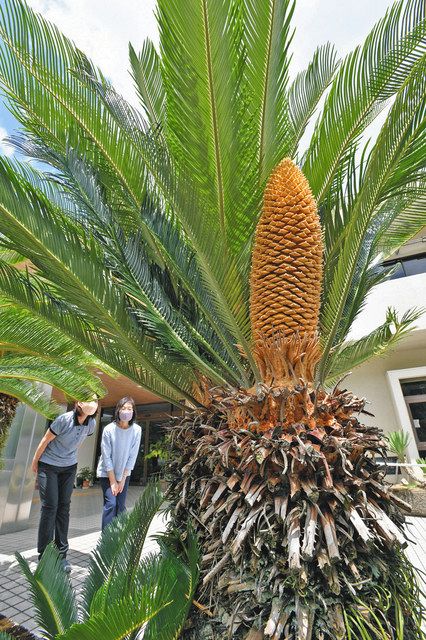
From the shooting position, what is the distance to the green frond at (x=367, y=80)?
6.37 feet

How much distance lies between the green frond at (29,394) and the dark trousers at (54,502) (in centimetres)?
98

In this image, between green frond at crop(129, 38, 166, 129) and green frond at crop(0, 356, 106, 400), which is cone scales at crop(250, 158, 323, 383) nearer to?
green frond at crop(129, 38, 166, 129)

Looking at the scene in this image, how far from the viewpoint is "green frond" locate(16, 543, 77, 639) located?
173cm

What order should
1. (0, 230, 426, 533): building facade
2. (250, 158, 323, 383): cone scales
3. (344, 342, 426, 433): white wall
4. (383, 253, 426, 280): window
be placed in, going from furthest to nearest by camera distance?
(383, 253, 426, 280): window, (344, 342, 426, 433): white wall, (0, 230, 426, 533): building facade, (250, 158, 323, 383): cone scales

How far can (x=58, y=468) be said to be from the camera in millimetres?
3752

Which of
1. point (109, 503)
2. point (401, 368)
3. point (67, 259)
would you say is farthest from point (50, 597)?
point (401, 368)

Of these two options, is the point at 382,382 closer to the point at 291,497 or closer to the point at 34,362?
the point at 34,362

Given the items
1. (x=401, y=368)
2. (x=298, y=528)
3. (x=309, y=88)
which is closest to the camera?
(x=298, y=528)

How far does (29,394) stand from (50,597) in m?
3.13

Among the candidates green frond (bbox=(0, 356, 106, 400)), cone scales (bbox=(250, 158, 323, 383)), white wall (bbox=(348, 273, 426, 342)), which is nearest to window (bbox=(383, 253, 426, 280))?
white wall (bbox=(348, 273, 426, 342))

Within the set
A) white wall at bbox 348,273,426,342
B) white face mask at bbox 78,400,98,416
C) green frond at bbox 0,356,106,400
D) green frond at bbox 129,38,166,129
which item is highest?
white wall at bbox 348,273,426,342

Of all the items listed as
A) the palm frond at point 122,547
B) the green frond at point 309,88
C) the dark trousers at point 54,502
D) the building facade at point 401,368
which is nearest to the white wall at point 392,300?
the building facade at point 401,368

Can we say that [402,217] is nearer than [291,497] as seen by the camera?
No

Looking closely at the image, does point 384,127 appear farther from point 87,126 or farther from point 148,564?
point 148,564
